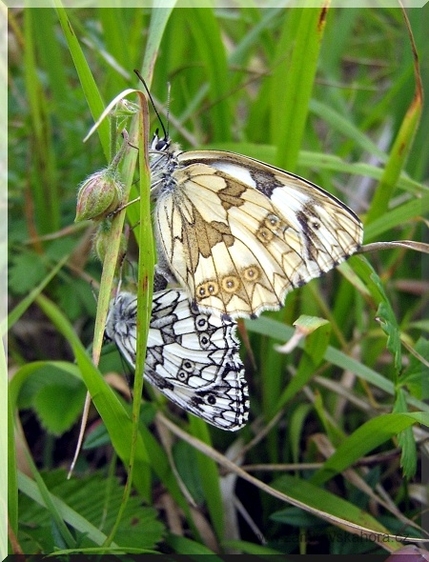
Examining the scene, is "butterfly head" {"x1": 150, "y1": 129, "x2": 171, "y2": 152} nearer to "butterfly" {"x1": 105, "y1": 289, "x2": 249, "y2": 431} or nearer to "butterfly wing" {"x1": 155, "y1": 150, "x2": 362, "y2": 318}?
"butterfly wing" {"x1": 155, "y1": 150, "x2": 362, "y2": 318}

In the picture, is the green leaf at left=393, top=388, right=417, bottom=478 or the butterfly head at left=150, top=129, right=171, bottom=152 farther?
the butterfly head at left=150, top=129, right=171, bottom=152

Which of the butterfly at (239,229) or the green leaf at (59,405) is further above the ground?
the butterfly at (239,229)

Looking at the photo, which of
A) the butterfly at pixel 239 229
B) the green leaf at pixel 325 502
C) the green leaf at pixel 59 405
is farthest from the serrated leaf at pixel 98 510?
the butterfly at pixel 239 229

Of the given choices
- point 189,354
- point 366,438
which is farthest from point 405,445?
point 189,354

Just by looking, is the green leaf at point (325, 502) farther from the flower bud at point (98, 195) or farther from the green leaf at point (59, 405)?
the flower bud at point (98, 195)

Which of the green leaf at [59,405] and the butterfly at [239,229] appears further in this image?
the green leaf at [59,405]

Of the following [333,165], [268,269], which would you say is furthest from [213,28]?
[268,269]

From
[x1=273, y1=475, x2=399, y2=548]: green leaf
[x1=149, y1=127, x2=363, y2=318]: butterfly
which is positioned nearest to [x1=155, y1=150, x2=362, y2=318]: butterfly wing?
[x1=149, y1=127, x2=363, y2=318]: butterfly
